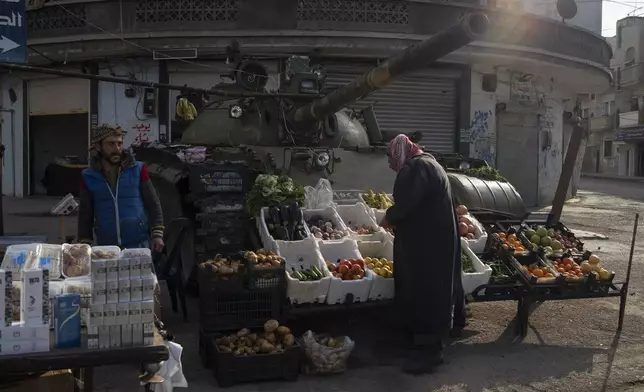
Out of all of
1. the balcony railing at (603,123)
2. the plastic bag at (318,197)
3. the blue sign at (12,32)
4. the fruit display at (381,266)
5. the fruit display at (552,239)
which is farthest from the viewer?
the balcony railing at (603,123)

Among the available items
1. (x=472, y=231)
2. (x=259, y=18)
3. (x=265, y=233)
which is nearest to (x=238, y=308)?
(x=265, y=233)

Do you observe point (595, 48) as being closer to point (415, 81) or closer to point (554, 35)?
point (554, 35)

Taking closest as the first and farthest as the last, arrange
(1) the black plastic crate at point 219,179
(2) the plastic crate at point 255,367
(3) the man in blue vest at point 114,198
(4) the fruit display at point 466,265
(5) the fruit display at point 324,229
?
1. (2) the plastic crate at point 255,367
2. (3) the man in blue vest at point 114,198
3. (4) the fruit display at point 466,265
4. (5) the fruit display at point 324,229
5. (1) the black plastic crate at point 219,179

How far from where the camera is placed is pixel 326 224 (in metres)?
6.68

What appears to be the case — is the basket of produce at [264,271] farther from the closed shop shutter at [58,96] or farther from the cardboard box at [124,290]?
the closed shop shutter at [58,96]

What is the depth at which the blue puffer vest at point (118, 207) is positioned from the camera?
516 cm

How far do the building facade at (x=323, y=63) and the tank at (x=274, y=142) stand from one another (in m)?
5.61

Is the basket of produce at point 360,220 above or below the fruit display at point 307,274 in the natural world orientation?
above

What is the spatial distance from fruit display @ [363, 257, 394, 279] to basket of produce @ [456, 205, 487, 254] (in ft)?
2.81

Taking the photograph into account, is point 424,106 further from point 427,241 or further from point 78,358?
point 78,358

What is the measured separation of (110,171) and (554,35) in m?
16.4

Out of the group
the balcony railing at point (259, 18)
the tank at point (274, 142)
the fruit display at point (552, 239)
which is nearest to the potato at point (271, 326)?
the tank at point (274, 142)

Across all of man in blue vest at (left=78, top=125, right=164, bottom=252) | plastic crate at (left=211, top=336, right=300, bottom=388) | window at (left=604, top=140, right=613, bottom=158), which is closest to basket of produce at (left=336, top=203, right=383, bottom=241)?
plastic crate at (left=211, top=336, right=300, bottom=388)

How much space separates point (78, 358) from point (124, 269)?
0.45 m
